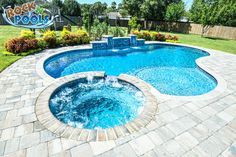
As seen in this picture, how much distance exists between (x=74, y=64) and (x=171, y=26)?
25.1m

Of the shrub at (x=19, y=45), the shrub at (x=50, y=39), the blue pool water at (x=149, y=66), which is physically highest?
the shrub at (x=50, y=39)

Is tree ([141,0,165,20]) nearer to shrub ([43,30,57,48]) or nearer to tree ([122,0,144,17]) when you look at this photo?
tree ([122,0,144,17])

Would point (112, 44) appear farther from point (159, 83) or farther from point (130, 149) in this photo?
point (130, 149)

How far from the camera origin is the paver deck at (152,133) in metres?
3.11

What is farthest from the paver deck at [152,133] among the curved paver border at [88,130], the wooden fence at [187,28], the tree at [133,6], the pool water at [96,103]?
the tree at [133,6]

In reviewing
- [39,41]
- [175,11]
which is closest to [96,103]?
[39,41]

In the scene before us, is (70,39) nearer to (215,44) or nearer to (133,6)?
(215,44)

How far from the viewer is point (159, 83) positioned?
737 cm

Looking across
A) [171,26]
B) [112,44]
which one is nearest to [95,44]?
[112,44]

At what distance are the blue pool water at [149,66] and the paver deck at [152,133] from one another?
74.2 inches

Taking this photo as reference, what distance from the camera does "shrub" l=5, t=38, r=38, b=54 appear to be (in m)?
9.50

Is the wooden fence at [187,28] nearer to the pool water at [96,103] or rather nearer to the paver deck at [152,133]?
the pool water at [96,103]

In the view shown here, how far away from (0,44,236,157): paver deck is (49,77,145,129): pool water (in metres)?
0.78
